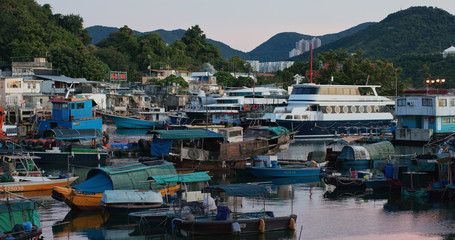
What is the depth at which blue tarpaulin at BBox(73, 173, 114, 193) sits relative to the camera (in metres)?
24.9

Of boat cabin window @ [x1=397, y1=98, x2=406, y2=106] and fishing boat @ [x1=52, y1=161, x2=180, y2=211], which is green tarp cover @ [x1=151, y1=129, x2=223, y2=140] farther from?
boat cabin window @ [x1=397, y1=98, x2=406, y2=106]

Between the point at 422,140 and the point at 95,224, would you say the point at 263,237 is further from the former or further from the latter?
the point at 422,140

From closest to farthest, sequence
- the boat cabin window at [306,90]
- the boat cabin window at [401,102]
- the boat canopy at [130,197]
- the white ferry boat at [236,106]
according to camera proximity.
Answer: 1. the boat canopy at [130,197]
2. the boat cabin window at [401,102]
3. the boat cabin window at [306,90]
4. the white ferry boat at [236,106]

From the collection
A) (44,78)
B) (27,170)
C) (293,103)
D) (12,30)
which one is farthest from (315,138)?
(12,30)

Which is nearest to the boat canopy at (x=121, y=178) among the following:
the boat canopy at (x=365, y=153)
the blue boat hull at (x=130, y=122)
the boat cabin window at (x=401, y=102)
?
the boat canopy at (x=365, y=153)

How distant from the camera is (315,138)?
6156 centimetres

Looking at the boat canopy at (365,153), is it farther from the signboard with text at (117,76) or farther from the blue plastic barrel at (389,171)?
the signboard with text at (117,76)

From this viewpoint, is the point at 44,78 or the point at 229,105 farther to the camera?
the point at 229,105

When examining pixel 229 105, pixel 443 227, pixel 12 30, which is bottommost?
pixel 443 227

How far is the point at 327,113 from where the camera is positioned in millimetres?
62562

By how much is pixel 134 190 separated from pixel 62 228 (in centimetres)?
354

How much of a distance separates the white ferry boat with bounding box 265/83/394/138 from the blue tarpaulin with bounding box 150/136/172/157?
2694 centimetres

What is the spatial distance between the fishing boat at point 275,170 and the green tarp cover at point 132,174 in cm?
776

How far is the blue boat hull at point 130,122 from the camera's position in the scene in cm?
6956
